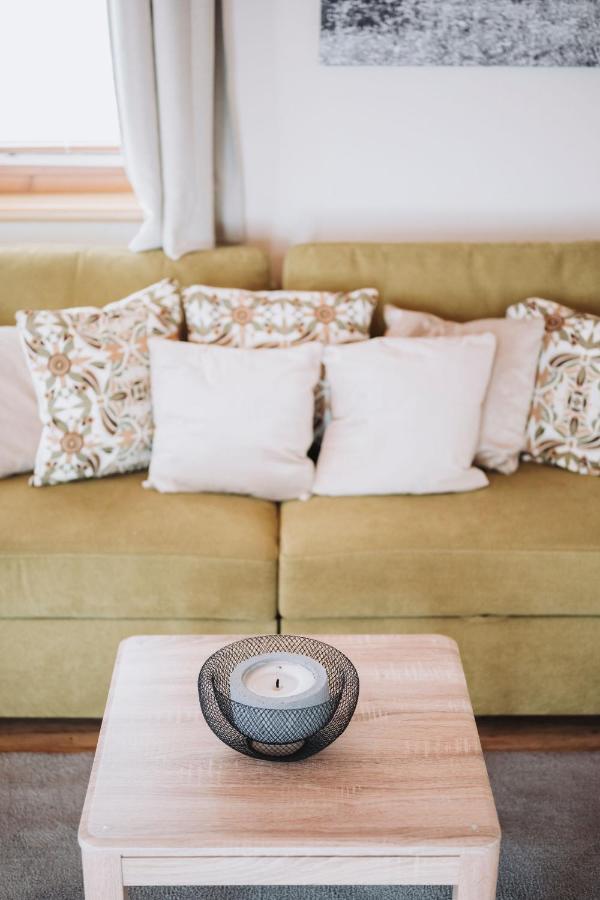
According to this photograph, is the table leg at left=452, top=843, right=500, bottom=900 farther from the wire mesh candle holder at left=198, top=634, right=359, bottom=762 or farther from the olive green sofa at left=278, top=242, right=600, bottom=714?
the olive green sofa at left=278, top=242, right=600, bottom=714

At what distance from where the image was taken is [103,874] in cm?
117

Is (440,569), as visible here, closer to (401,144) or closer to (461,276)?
(461,276)

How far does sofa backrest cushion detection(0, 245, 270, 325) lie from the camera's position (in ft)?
7.62

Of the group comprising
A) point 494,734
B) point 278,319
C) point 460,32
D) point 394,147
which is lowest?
point 494,734

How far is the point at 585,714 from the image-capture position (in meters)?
2.02

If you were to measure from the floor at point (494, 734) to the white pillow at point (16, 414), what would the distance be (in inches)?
23.3

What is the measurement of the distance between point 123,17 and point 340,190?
75cm

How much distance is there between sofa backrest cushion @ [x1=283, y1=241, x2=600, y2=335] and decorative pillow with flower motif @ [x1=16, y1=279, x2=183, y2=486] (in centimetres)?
52

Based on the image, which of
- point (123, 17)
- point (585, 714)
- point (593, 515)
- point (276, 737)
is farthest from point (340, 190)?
point (276, 737)

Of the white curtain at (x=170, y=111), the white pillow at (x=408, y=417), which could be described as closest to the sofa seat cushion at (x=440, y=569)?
the white pillow at (x=408, y=417)

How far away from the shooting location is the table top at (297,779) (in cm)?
116

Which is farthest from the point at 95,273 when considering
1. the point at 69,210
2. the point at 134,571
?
the point at 134,571

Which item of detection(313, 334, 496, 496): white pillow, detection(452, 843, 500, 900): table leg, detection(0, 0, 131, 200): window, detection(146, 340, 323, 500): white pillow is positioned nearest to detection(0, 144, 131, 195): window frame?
detection(0, 0, 131, 200): window

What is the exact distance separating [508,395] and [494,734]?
0.79 meters
